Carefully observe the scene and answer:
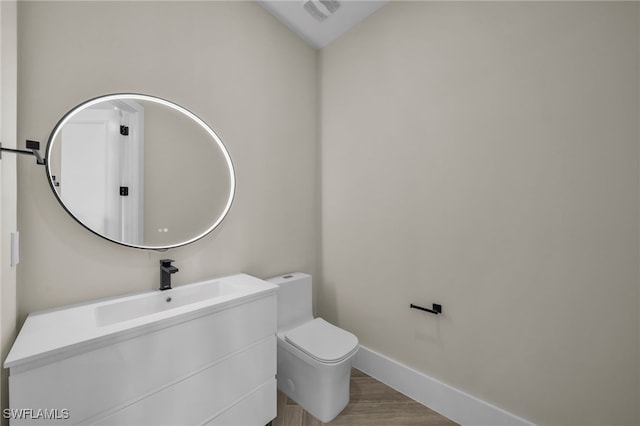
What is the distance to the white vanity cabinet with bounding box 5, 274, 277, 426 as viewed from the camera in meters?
0.79

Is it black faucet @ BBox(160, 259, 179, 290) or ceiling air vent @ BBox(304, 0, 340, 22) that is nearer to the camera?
black faucet @ BBox(160, 259, 179, 290)

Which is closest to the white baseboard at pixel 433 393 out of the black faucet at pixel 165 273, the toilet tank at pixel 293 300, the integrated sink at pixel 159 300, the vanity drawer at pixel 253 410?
the toilet tank at pixel 293 300

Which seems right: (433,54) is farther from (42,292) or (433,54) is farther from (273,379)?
(42,292)

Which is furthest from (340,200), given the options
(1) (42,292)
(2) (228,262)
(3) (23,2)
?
(3) (23,2)

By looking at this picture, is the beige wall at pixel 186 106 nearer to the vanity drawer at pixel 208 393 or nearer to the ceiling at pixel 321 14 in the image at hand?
the ceiling at pixel 321 14

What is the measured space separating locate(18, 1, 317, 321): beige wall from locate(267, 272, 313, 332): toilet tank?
160 mm

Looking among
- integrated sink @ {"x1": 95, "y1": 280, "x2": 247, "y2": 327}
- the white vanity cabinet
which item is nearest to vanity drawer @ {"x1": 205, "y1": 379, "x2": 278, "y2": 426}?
→ the white vanity cabinet

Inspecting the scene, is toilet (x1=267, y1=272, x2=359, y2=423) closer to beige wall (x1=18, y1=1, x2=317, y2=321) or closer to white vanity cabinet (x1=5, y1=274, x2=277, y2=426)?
white vanity cabinet (x1=5, y1=274, x2=277, y2=426)

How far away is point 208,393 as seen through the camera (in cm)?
115

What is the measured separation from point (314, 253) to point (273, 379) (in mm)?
1061

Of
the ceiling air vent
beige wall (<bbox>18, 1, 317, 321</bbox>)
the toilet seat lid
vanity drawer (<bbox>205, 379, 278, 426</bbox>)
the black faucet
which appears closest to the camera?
beige wall (<bbox>18, 1, 317, 321</bbox>)

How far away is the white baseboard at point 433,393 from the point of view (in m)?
1.38

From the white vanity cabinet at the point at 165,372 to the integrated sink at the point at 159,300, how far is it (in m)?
0.05

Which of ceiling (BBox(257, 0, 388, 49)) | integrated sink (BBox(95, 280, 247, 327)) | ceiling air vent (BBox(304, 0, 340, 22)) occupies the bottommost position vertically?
integrated sink (BBox(95, 280, 247, 327))
